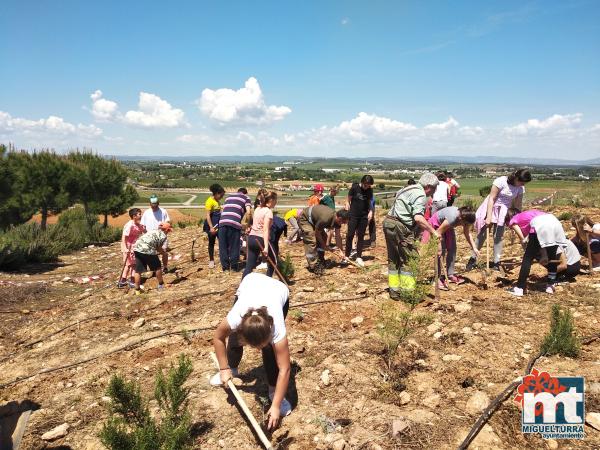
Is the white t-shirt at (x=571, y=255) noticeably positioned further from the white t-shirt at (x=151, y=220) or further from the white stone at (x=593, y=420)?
the white t-shirt at (x=151, y=220)

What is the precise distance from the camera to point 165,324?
510 cm

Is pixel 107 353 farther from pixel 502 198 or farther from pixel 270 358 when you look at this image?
pixel 502 198

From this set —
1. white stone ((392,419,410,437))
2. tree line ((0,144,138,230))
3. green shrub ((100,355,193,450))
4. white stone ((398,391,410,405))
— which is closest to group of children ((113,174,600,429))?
green shrub ((100,355,193,450))

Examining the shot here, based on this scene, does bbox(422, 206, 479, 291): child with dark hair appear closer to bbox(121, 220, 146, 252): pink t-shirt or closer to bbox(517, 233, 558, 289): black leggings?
bbox(517, 233, 558, 289): black leggings

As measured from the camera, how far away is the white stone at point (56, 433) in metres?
3.00

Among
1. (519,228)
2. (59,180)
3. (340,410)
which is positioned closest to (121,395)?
(340,410)

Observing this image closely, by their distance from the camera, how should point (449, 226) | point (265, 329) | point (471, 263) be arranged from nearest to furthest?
point (265, 329)
point (449, 226)
point (471, 263)

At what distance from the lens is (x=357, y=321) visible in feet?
15.2

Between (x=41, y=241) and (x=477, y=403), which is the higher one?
(x=41, y=241)

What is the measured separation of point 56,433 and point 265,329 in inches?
83.2

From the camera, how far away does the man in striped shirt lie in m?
6.87

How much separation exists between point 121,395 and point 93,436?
0.71 meters

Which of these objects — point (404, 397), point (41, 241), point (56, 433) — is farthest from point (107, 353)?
point (41, 241)

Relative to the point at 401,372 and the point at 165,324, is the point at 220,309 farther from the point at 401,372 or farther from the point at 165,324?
the point at 401,372
